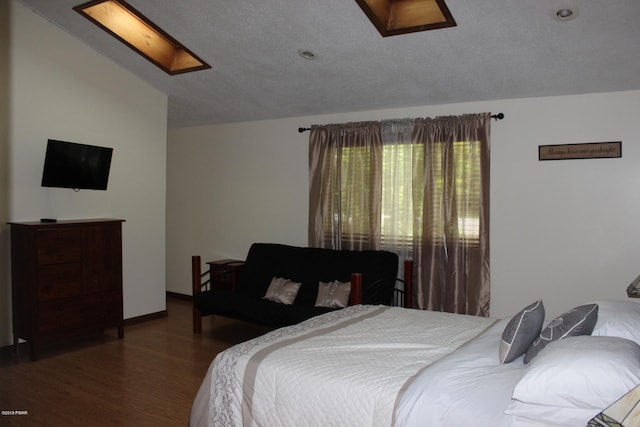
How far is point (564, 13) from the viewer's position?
2994 mm

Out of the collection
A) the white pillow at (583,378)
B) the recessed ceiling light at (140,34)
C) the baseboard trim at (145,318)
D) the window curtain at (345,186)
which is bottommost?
the baseboard trim at (145,318)

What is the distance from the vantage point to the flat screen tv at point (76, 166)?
409 centimetres

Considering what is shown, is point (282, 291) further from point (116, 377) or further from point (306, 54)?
point (306, 54)

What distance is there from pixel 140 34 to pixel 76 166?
1.40m

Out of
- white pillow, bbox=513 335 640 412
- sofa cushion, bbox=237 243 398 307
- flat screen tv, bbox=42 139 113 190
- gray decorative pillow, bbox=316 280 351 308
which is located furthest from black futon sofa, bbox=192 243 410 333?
white pillow, bbox=513 335 640 412

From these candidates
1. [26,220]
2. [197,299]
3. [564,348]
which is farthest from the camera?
[197,299]

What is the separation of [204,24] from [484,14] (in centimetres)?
215

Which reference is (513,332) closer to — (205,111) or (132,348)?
(132,348)

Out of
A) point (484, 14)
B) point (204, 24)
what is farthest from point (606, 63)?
point (204, 24)

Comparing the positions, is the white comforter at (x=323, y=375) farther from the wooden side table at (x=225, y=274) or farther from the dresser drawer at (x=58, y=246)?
the wooden side table at (x=225, y=274)

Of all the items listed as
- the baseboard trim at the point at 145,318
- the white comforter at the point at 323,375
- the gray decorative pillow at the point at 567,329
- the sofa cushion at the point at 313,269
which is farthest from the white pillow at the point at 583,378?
the baseboard trim at the point at 145,318

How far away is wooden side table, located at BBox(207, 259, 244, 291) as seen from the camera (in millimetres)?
5355

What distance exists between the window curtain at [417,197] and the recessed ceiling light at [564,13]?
126cm

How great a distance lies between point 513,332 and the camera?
2018 mm
